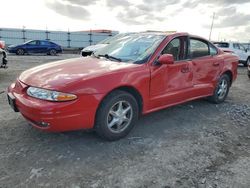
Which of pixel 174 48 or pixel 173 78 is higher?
pixel 174 48

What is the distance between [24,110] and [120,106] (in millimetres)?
1281

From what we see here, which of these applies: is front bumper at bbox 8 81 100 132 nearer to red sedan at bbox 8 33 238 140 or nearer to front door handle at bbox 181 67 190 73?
red sedan at bbox 8 33 238 140

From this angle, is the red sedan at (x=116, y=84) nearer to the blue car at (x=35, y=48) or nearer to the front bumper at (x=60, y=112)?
the front bumper at (x=60, y=112)

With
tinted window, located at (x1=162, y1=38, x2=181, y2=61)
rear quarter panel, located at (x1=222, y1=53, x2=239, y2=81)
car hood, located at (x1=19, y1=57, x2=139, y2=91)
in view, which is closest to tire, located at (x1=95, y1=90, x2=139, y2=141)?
car hood, located at (x1=19, y1=57, x2=139, y2=91)

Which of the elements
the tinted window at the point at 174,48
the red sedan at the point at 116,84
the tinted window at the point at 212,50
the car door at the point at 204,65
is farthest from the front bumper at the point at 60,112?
the tinted window at the point at 212,50

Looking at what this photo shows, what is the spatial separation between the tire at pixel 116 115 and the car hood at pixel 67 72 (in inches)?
15.0

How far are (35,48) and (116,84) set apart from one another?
20352 mm

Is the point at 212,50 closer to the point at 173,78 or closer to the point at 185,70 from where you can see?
the point at 185,70

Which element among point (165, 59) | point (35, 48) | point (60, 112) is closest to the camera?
point (60, 112)

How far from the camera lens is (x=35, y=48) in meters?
22.2

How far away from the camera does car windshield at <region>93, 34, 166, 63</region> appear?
13.8 ft

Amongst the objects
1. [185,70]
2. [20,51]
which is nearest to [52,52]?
[20,51]

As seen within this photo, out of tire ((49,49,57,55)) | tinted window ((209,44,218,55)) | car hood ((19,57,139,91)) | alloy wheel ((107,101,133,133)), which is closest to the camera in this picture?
car hood ((19,57,139,91))

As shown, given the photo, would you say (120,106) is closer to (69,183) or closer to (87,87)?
(87,87)
